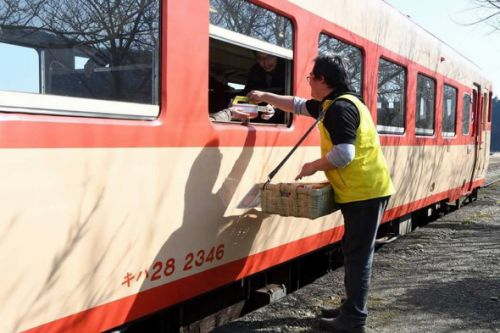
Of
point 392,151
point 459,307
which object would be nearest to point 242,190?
point 459,307

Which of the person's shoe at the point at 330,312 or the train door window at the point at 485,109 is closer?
the person's shoe at the point at 330,312

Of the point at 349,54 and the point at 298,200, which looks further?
the point at 349,54

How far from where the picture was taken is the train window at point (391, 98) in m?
5.66

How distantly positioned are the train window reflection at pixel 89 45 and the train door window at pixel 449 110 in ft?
19.9

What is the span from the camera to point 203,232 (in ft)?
10.8

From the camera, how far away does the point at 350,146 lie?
10.7ft

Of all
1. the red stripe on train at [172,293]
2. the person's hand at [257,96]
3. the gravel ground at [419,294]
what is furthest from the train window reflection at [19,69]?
the gravel ground at [419,294]

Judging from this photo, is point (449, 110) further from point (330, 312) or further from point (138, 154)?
point (138, 154)

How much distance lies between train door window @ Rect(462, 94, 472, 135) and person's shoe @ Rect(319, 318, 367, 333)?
6.49 meters

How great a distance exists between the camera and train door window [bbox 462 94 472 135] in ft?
30.3

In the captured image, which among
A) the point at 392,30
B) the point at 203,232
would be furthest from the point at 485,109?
the point at 203,232

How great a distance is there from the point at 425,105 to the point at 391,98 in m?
1.33

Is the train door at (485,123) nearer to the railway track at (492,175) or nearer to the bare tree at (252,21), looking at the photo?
the railway track at (492,175)

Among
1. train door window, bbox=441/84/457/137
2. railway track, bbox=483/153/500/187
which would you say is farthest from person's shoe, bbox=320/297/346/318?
railway track, bbox=483/153/500/187
